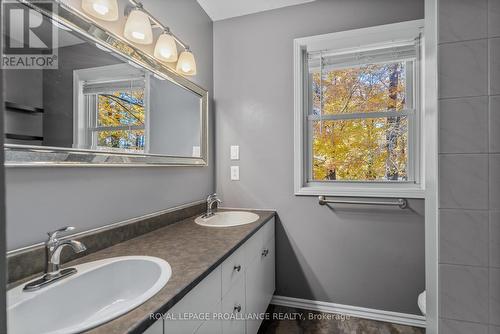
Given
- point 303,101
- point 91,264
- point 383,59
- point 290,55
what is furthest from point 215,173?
point 383,59

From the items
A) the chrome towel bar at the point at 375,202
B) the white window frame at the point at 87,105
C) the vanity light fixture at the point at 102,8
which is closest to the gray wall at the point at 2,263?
the white window frame at the point at 87,105

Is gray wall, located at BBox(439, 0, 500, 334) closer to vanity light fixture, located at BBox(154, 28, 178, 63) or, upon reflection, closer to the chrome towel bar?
the chrome towel bar

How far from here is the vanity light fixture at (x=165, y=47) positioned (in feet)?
4.96

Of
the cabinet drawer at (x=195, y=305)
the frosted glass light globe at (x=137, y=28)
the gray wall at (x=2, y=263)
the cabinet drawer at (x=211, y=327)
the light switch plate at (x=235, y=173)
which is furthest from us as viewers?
the light switch plate at (x=235, y=173)

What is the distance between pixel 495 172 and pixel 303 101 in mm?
1412

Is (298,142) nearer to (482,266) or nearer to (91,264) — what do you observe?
(482,266)

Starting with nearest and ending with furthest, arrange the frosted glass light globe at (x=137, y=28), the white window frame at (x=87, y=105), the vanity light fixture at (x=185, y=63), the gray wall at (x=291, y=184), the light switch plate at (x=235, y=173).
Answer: the white window frame at (x=87, y=105)
the frosted glass light globe at (x=137, y=28)
the vanity light fixture at (x=185, y=63)
the gray wall at (x=291, y=184)
the light switch plate at (x=235, y=173)

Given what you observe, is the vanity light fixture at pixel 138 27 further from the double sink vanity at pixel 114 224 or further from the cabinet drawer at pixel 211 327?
the cabinet drawer at pixel 211 327

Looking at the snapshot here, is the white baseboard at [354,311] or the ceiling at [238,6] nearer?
the white baseboard at [354,311]

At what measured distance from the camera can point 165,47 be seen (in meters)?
1.53

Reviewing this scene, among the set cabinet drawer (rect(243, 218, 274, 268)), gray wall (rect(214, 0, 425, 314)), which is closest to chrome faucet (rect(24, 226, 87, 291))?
cabinet drawer (rect(243, 218, 274, 268))

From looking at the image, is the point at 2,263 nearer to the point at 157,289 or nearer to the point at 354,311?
the point at 157,289

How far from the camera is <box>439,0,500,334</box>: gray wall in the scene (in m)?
0.82

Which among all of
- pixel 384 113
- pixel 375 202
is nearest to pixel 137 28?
pixel 384 113
